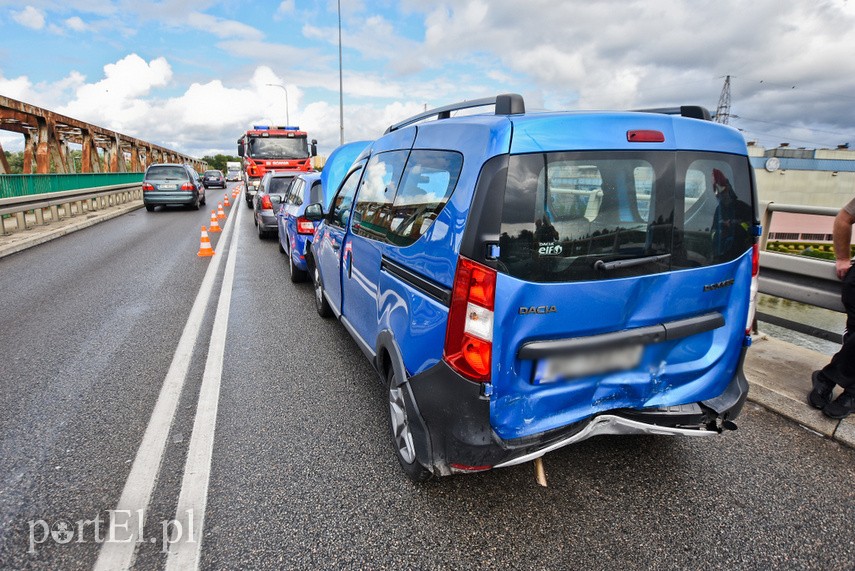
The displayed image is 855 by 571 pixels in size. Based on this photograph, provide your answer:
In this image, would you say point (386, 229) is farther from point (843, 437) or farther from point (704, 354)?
point (843, 437)

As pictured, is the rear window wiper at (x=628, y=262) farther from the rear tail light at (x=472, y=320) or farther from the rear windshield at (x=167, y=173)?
the rear windshield at (x=167, y=173)

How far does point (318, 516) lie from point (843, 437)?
3.18 metres

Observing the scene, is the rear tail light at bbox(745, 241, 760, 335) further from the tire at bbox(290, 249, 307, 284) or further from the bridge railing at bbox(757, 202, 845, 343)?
the tire at bbox(290, 249, 307, 284)

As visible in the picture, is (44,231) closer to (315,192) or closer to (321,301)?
(315,192)

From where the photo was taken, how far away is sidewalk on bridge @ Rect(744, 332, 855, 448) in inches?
124

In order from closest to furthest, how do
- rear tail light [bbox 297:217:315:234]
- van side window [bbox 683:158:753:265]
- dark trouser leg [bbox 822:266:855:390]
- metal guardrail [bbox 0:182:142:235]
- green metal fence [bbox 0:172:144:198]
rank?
1. van side window [bbox 683:158:753:265]
2. dark trouser leg [bbox 822:266:855:390]
3. rear tail light [bbox 297:217:315:234]
4. metal guardrail [bbox 0:182:142:235]
5. green metal fence [bbox 0:172:144:198]

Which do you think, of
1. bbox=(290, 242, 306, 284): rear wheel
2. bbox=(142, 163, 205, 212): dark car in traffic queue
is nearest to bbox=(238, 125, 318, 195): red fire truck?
bbox=(142, 163, 205, 212): dark car in traffic queue

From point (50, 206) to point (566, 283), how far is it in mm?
15450

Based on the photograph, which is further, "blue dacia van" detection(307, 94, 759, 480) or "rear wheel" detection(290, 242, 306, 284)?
"rear wheel" detection(290, 242, 306, 284)

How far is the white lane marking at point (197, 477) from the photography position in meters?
2.18

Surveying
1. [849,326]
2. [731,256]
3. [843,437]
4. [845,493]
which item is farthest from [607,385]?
[849,326]

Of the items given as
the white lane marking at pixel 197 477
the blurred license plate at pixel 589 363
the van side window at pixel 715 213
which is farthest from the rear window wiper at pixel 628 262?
the white lane marking at pixel 197 477

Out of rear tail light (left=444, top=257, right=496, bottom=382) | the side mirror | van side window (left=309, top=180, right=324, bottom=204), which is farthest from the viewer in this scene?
van side window (left=309, top=180, right=324, bottom=204)

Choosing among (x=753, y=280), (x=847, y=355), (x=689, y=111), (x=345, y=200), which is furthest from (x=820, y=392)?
(x=345, y=200)
